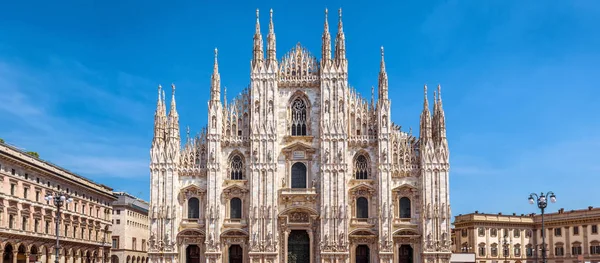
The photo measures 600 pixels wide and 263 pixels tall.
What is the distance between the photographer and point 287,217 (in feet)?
224

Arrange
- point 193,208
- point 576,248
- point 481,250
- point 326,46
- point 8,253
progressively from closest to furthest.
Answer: point 8,253
point 193,208
point 326,46
point 576,248
point 481,250

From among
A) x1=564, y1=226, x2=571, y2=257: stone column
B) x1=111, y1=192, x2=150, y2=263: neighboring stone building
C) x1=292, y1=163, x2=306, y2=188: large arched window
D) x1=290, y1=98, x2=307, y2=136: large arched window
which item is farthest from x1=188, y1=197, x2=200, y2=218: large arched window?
x1=564, y1=226, x2=571, y2=257: stone column

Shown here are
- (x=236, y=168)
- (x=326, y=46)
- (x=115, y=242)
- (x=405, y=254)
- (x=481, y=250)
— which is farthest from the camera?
(x=115, y=242)

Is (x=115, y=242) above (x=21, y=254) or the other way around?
above

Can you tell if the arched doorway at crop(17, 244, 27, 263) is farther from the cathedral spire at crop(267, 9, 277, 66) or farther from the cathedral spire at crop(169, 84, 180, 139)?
the cathedral spire at crop(267, 9, 277, 66)

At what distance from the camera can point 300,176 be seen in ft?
227

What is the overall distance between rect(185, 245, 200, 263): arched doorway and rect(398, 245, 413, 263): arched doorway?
18.6m

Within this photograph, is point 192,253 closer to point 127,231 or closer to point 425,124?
point 425,124

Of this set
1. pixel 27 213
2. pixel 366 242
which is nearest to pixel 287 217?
pixel 366 242

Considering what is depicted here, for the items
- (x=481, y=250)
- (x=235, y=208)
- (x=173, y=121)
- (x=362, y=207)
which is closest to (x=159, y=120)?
(x=173, y=121)

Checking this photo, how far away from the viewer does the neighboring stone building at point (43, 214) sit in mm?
65062

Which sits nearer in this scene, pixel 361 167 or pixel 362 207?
pixel 362 207

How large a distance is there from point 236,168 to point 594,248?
51104 millimetres

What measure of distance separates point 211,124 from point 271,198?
350 inches
